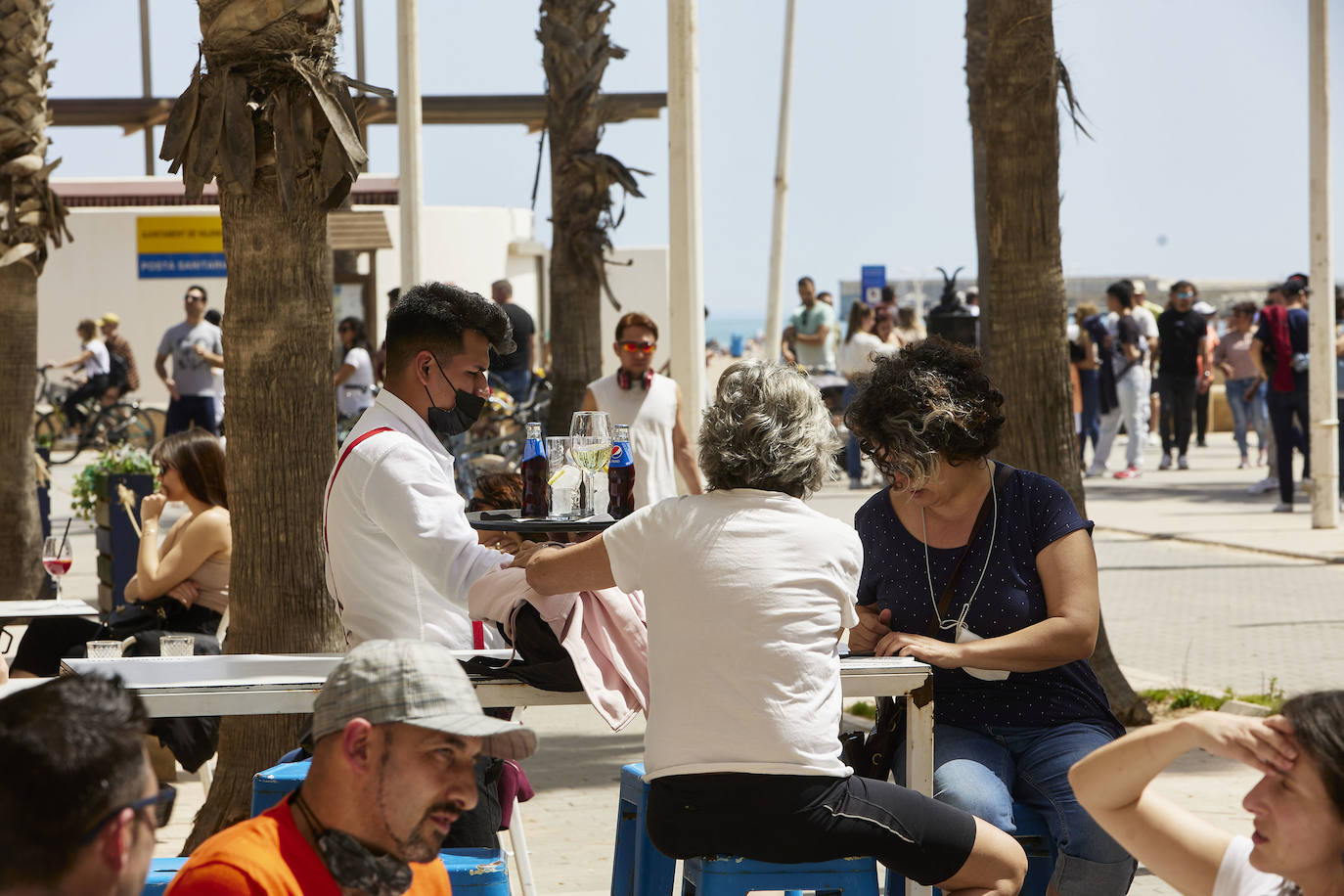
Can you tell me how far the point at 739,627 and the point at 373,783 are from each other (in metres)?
1.11

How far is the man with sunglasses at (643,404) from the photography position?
8.66m

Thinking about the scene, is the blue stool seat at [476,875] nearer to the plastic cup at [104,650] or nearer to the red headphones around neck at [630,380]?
the plastic cup at [104,650]

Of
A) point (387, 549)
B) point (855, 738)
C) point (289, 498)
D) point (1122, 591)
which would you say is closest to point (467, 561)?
point (387, 549)

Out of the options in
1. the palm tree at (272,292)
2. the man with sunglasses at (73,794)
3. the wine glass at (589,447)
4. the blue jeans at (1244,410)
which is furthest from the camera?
the blue jeans at (1244,410)

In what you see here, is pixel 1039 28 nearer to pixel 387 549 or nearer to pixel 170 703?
pixel 387 549

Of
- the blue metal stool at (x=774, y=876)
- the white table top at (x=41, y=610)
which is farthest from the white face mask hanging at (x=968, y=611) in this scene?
the white table top at (x=41, y=610)

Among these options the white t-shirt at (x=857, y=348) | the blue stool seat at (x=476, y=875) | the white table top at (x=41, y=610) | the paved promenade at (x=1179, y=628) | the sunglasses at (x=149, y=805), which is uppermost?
the white t-shirt at (x=857, y=348)

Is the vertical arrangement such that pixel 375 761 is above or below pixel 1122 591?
above

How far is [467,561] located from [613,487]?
2.07 feet

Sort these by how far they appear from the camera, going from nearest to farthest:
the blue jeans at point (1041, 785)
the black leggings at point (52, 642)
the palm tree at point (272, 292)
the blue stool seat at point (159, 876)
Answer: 1. the blue stool seat at point (159, 876)
2. the blue jeans at point (1041, 785)
3. the palm tree at point (272, 292)
4. the black leggings at point (52, 642)

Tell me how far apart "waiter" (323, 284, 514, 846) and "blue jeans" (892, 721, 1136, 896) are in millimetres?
1124

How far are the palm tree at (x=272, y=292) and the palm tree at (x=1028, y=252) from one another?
3.10m

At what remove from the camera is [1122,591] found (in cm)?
1088

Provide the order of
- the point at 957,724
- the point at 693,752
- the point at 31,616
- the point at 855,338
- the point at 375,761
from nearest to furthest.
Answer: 1. the point at 375,761
2. the point at 693,752
3. the point at 957,724
4. the point at 31,616
5. the point at 855,338
